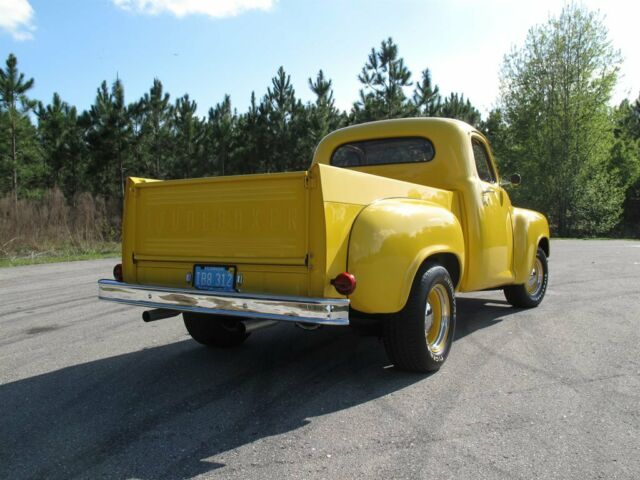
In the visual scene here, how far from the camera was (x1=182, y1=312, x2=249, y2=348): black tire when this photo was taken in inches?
184

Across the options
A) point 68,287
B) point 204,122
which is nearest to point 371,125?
point 68,287

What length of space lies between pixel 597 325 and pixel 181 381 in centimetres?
425

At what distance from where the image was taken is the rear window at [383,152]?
5.16m

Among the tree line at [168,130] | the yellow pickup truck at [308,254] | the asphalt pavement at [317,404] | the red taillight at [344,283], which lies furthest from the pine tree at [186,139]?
the red taillight at [344,283]

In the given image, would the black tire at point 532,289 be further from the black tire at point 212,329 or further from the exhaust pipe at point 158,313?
the exhaust pipe at point 158,313

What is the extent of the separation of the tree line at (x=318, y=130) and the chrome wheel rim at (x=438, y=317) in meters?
28.9

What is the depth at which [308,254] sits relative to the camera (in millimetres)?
3311

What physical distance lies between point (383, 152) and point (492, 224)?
130cm

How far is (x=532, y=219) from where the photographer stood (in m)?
6.28

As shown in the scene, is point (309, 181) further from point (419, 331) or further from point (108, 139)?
point (108, 139)

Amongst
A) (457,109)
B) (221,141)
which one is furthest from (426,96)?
(221,141)

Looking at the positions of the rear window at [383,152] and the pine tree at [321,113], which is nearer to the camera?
the rear window at [383,152]

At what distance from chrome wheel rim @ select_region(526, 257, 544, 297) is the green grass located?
12487 millimetres

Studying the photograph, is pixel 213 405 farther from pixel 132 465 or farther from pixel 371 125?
pixel 371 125
